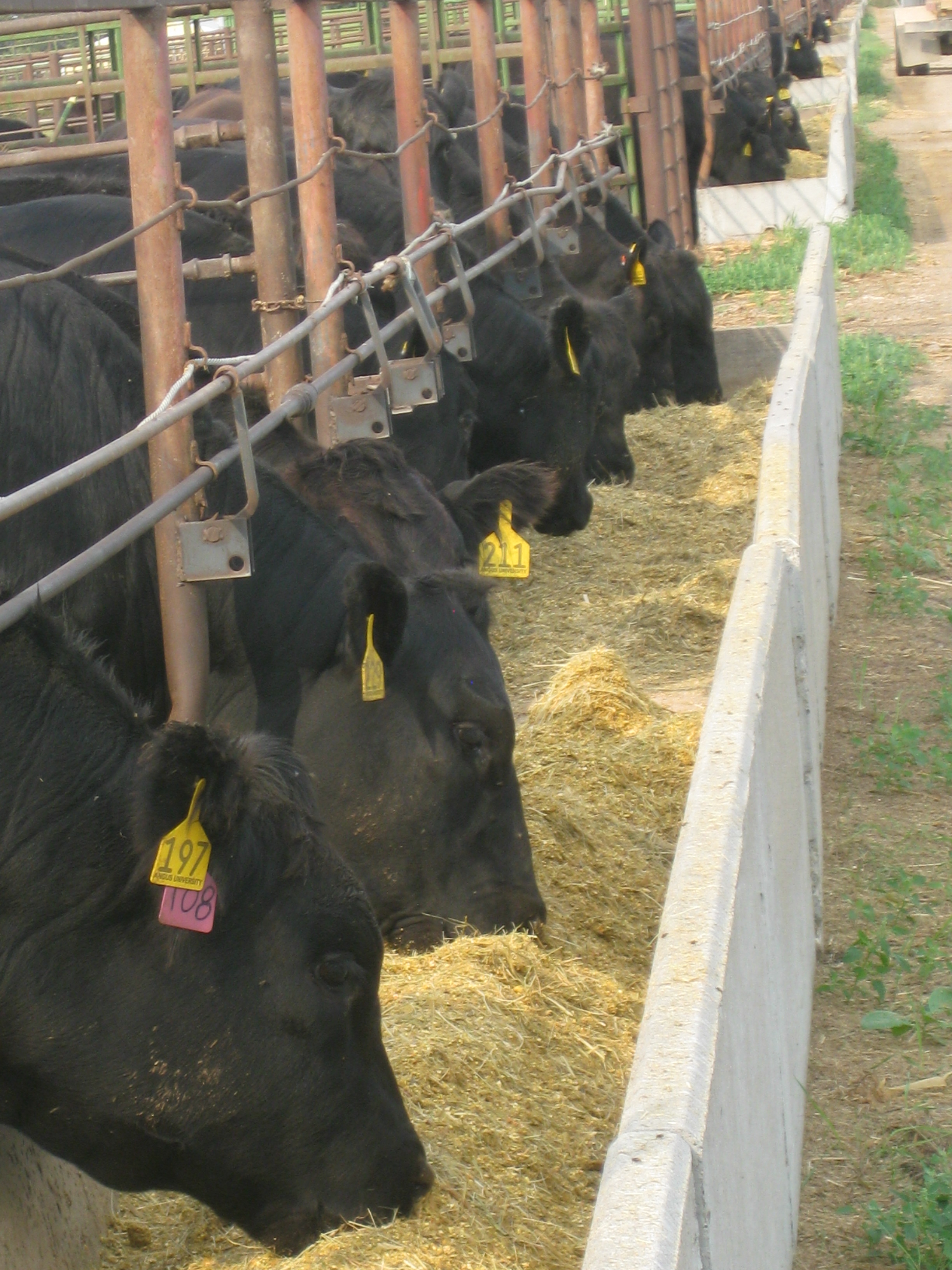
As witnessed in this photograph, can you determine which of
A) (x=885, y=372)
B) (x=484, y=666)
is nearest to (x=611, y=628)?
(x=484, y=666)

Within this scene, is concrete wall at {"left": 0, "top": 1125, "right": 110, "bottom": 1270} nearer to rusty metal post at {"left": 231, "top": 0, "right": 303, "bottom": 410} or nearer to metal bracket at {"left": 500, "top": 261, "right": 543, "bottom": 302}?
rusty metal post at {"left": 231, "top": 0, "right": 303, "bottom": 410}

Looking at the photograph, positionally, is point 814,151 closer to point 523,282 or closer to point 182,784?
point 523,282

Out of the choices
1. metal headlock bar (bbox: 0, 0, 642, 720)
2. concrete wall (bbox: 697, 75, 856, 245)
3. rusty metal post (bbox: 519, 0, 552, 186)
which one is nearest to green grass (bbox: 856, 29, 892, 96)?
concrete wall (bbox: 697, 75, 856, 245)

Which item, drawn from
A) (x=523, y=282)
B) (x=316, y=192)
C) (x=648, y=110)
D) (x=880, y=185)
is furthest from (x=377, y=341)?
(x=880, y=185)

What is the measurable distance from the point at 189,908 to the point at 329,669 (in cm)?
147

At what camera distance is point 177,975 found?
250cm

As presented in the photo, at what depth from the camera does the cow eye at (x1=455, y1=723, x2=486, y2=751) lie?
386cm

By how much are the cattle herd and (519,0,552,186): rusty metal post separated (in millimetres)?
1809

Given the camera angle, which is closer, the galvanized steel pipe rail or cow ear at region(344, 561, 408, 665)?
the galvanized steel pipe rail

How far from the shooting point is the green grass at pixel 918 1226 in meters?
2.99

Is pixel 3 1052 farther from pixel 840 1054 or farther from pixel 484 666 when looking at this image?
pixel 840 1054

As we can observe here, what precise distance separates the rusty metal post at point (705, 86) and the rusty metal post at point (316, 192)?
11686 mm

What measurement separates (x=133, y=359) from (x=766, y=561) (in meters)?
1.81

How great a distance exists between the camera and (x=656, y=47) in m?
13.4
